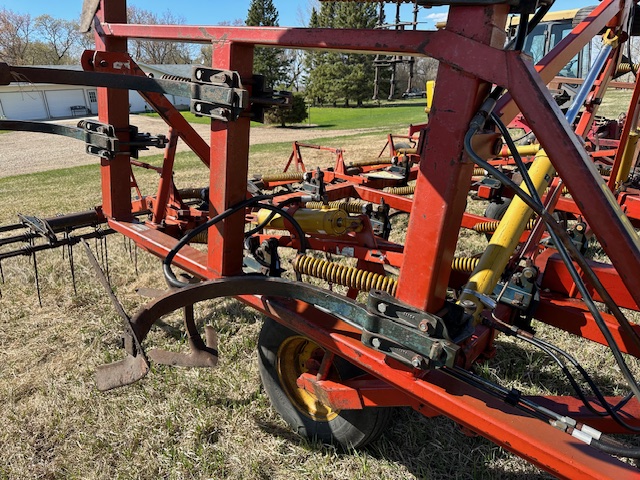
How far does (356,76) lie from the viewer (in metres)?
36.6

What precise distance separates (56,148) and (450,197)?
23.4m

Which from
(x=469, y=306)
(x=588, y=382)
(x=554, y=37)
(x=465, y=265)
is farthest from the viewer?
(x=554, y=37)

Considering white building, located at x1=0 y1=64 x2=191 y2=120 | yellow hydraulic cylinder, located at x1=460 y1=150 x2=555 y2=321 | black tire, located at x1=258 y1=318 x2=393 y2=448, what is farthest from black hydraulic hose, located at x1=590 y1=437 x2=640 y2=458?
white building, located at x1=0 y1=64 x2=191 y2=120

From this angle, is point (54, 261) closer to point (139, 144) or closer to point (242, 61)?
point (139, 144)

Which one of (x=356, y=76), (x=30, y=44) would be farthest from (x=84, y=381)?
(x=30, y=44)

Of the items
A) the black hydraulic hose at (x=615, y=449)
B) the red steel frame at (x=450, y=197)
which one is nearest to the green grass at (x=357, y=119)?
the red steel frame at (x=450, y=197)

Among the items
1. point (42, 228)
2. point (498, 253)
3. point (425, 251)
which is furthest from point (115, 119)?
point (498, 253)

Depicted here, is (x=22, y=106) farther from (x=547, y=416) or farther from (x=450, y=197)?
(x=547, y=416)

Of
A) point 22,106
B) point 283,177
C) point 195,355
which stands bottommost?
point 22,106

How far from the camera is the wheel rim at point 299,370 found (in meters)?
2.48

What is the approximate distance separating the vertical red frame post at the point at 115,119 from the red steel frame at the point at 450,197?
0.68 ft

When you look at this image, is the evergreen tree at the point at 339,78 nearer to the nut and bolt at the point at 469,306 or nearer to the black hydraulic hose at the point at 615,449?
the nut and bolt at the point at 469,306

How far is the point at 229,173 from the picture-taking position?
1.85 m

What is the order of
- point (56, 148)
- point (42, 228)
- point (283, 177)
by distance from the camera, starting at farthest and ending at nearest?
1. point (56, 148)
2. point (283, 177)
3. point (42, 228)
